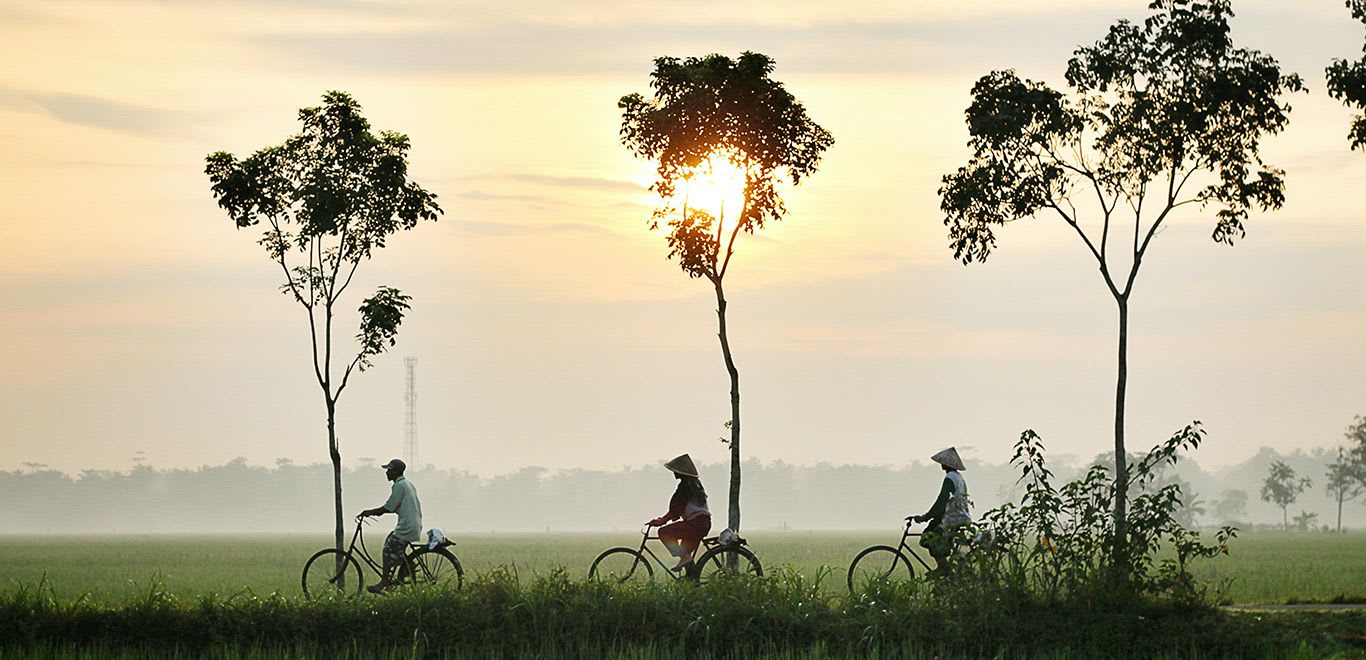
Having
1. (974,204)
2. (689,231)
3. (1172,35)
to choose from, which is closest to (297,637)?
(689,231)

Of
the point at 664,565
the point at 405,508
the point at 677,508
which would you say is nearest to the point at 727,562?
the point at 664,565

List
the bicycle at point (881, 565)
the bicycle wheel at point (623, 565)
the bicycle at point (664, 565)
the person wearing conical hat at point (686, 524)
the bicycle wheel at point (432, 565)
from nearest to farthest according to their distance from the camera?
the bicycle at point (881, 565)
the bicycle at point (664, 565)
the bicycle wheel at point (623, 565)
the person wearing conical hat at point (686, 524)
the bicycle wheel at point (432, 565)

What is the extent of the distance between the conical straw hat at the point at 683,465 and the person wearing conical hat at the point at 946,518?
10.5 feet

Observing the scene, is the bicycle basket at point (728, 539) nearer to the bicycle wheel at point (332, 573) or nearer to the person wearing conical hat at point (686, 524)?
the person wearing conical hat at point (686, 524)

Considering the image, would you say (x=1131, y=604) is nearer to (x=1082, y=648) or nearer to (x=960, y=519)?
(x=1082, y=648)

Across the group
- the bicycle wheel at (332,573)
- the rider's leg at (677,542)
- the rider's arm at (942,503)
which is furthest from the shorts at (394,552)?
the rider's arm at (942,503)

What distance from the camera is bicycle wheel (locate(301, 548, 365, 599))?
22453 millimetres

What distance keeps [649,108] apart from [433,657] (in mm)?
14282

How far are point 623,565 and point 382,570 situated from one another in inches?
141

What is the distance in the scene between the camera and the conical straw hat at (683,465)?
21094 millimetres

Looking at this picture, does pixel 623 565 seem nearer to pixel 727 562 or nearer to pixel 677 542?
pixel 677 542

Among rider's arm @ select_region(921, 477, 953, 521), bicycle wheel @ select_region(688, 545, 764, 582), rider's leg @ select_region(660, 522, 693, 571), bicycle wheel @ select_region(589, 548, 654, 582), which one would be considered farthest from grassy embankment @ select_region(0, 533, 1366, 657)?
rider's leg @ select_region(660, 522, 693, 571)

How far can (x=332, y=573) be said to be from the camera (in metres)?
23.0

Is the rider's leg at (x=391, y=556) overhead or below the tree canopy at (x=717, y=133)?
below
